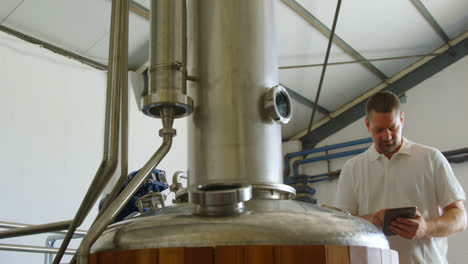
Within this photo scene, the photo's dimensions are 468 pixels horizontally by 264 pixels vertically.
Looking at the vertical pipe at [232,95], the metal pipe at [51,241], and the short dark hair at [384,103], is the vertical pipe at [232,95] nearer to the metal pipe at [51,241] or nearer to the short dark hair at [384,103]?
the short dark hair at [384,103]

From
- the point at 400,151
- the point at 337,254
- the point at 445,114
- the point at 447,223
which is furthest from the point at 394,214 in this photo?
the point at 445,114

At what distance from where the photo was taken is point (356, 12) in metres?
4.05

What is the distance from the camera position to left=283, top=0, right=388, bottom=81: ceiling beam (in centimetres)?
382

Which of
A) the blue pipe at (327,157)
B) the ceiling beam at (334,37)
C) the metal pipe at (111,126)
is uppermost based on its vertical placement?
the ceiling beam at (334,37)

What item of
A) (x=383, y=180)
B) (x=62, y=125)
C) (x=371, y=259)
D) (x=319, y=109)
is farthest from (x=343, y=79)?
(x=371, y=259)

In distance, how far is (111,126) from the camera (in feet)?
3.91

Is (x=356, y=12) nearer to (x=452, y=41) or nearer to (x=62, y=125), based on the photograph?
(x=452, y=41)

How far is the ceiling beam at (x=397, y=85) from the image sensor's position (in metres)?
4.77

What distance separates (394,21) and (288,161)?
7.06ft

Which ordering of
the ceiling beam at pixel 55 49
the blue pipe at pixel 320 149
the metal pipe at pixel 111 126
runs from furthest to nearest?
the blue pipe at pixel 320 149 < the ceiling beam at pixel 55 49 < the metal pipe at pixel 111 126

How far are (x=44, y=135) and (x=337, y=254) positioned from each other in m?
2.71

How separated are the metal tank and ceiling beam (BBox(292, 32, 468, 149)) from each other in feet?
13.0

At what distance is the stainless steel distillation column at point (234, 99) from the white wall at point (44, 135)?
212 centimetres

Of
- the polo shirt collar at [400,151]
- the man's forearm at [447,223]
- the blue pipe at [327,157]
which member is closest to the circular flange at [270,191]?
the man's forearm at [447,223]
